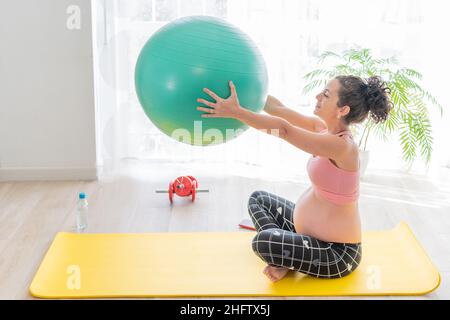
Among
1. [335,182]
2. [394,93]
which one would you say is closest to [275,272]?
[335,182]

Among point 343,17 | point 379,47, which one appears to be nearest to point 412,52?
point 379,47

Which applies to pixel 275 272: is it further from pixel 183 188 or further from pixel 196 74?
pixel 183 188

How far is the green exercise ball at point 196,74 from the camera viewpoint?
2.42 m

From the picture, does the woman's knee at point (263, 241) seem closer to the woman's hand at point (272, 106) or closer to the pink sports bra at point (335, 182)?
the pink sports bra at point (335, 182)

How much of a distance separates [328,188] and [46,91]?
1967 mm

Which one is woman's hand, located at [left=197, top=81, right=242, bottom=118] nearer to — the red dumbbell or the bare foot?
the bare foot

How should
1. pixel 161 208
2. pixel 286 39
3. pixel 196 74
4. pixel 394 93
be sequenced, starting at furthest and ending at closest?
pixel 286 39 < pixel 394 93 < pixel 161 208 < pixel 196 74

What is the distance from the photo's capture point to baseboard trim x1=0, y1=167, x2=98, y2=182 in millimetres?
4008

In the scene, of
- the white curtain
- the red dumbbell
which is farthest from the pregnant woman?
the white curtain

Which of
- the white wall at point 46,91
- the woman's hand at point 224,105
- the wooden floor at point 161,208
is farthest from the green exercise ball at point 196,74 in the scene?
the white wall at point 46,91

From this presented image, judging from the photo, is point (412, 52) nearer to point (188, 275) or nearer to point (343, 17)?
point (343, 17)

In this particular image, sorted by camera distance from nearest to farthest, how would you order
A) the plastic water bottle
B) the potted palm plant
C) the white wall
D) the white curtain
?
the plastic water bottle → the white wall → the potted palm plant → the white curtain

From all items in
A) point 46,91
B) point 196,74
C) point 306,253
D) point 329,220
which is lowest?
point 306,253

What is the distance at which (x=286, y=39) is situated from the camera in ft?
13.5
